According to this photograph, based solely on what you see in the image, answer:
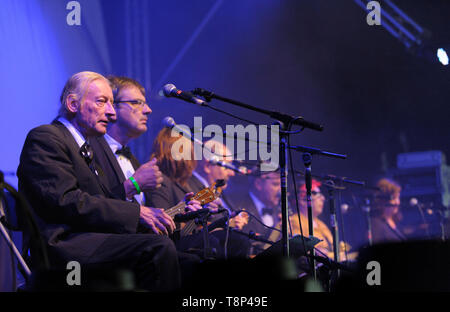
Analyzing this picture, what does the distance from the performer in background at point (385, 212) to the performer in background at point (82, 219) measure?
4.39 meters

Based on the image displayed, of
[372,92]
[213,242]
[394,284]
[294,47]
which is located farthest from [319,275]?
[372,92]

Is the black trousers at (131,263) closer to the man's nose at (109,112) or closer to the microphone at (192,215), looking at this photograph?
the microphone at (192,215)

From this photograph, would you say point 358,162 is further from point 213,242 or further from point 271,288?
point 271,288

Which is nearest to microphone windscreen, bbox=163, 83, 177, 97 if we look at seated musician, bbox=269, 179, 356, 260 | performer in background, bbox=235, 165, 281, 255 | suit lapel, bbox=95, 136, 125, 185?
suit lapel, bbox=95, 136, 125, 185

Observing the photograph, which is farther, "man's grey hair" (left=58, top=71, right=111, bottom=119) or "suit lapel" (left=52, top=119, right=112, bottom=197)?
"man's grey hair" (left=58, top=71, right=111, bottom=119)

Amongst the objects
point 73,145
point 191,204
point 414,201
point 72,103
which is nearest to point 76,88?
point 72,103

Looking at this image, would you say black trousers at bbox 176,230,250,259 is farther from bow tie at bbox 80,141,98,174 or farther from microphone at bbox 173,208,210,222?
bow tie at bbox 80,141,98,174

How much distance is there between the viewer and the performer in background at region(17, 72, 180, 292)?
7.48 feet

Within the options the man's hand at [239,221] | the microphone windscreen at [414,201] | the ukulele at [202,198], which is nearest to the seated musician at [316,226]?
the man's hand at [239,221]

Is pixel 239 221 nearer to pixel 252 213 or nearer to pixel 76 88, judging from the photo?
pixel 252 213

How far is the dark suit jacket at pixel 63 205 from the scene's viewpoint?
7.50 ft
